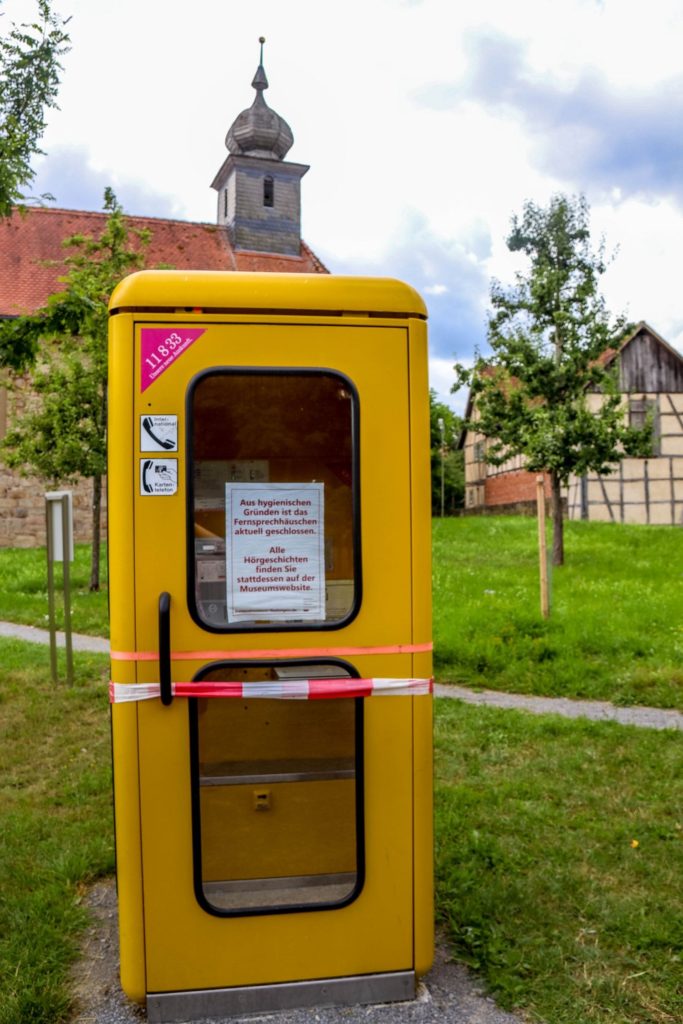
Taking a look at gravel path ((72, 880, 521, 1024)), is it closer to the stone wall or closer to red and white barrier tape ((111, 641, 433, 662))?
red and white barrier tape ((111, 641, 433, 662))

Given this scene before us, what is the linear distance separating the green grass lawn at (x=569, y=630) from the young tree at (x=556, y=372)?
1.91 meters

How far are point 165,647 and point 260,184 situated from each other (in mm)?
34469

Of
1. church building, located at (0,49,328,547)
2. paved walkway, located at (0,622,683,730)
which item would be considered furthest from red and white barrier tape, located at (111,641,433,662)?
church building, located at (0,49,328,547)

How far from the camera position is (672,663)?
869 centimetres

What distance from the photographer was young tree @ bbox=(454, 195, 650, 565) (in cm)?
1627

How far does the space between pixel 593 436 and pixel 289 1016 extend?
1412 centimetres

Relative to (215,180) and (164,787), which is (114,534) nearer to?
(164,787)

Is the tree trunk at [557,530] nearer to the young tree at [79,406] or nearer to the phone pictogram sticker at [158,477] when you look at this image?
the young tree at [79,406]

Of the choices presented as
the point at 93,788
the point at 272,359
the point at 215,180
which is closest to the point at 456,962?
the point at 272,359

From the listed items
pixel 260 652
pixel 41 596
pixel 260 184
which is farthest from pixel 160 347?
pixel 260 184

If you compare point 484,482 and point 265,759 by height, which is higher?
point 484,482

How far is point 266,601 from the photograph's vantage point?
298 cm

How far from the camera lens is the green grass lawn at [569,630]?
326 inches

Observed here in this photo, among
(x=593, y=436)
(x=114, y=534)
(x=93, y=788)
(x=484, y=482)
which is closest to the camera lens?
(x=114, y=534)
